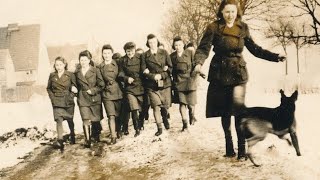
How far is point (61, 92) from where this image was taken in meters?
8.87

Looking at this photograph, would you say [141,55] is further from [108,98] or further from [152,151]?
[152,151]

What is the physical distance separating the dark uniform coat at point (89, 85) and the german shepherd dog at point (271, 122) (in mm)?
Answer: 4102

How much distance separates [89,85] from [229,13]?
13.6ft

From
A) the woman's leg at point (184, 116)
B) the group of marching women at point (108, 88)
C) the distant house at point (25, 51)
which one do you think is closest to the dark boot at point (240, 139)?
the woman's leg at point (184, 116)

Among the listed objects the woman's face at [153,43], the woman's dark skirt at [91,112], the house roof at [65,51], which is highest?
the house roof at [65,51]

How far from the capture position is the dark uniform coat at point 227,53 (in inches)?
220

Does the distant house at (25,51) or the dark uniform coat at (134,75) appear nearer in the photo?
the dark uniform coat at (134,75)

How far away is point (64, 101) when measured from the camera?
888 cm

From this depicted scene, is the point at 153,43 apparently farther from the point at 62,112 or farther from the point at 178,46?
the point at 62,112

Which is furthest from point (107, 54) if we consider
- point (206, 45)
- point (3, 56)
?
point (3, 56)

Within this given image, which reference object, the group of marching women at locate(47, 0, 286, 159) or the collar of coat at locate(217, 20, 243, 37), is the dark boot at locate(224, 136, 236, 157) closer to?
the collar of coat at locate(217, 20, 243, 37)

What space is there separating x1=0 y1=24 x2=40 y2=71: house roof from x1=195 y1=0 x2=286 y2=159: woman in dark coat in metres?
45.4

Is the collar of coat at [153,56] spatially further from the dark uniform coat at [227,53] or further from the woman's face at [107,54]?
the dark uniform coat at [227,53]

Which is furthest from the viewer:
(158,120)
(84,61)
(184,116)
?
(84,61)
